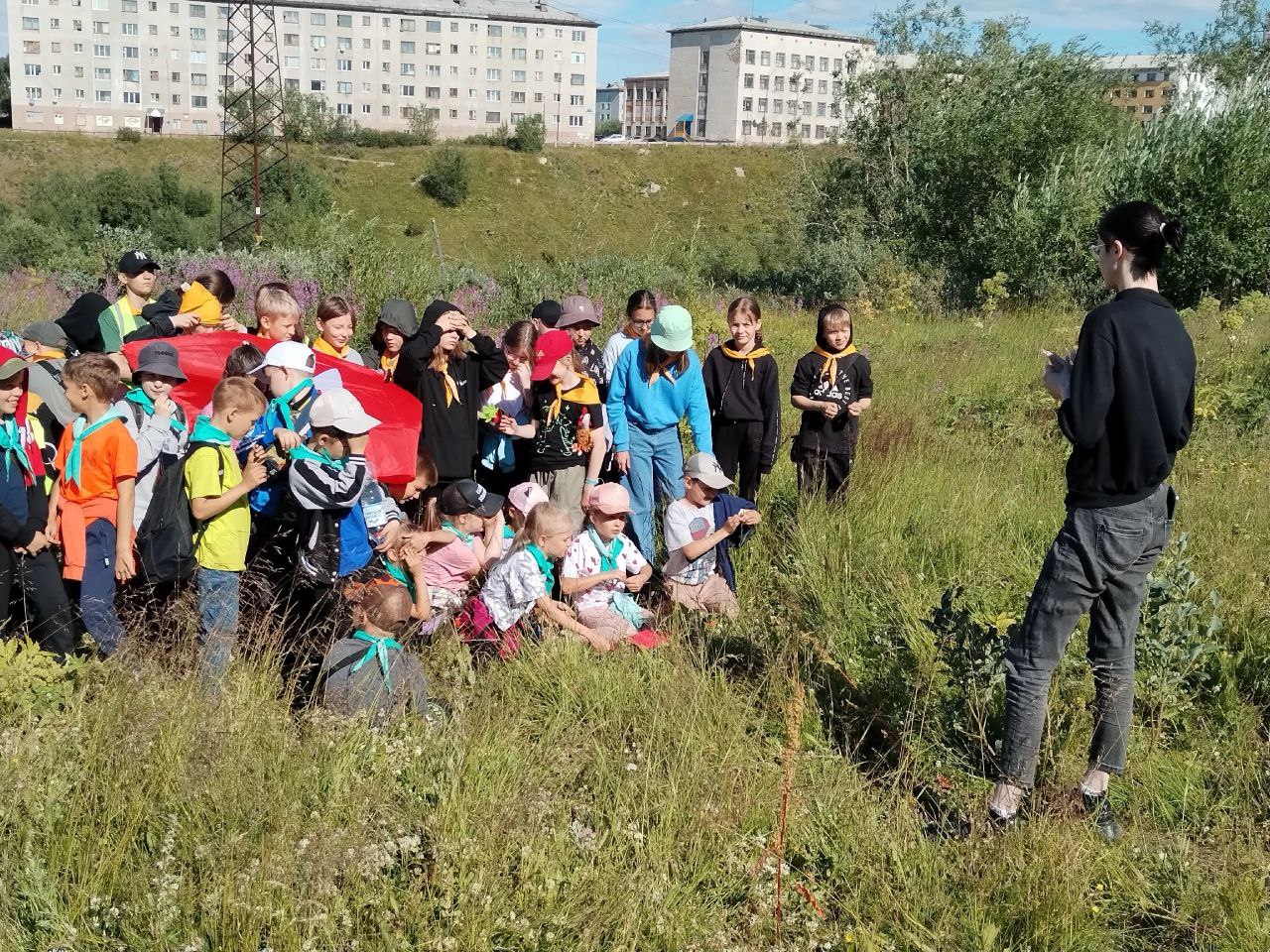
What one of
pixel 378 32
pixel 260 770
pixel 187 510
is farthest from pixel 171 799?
pixel 378 32

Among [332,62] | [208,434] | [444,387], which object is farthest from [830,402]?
[332,62]

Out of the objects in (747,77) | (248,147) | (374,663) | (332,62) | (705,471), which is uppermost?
(747,77)

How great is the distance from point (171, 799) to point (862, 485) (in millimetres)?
4769

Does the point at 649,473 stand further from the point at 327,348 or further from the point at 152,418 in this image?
the point at 152,418

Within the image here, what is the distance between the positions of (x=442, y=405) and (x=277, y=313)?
1.08m

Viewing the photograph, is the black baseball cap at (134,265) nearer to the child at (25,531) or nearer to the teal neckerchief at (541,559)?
the child at (25,531)

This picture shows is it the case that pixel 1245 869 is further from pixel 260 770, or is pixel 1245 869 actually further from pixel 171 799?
pixel 171 799

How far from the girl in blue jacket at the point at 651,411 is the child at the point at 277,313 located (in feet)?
6.34

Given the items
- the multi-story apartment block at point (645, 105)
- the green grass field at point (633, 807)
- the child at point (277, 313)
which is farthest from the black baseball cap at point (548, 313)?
the multi-story apartment block at point (645, 105)

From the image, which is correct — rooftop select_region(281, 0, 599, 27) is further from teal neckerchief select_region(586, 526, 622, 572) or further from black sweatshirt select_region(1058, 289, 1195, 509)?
black sweatshirt select_region(1058, 289, 1195, 509)

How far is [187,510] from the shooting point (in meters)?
4.68

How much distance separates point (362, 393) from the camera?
5.89 meters

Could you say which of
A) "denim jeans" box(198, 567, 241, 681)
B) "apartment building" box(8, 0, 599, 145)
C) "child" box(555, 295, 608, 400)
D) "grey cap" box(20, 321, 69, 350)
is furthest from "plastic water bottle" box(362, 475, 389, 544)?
"apartment building" box(8, 0, 599, 145)

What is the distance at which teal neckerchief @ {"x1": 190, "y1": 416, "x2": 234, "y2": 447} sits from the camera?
474 centimetres
